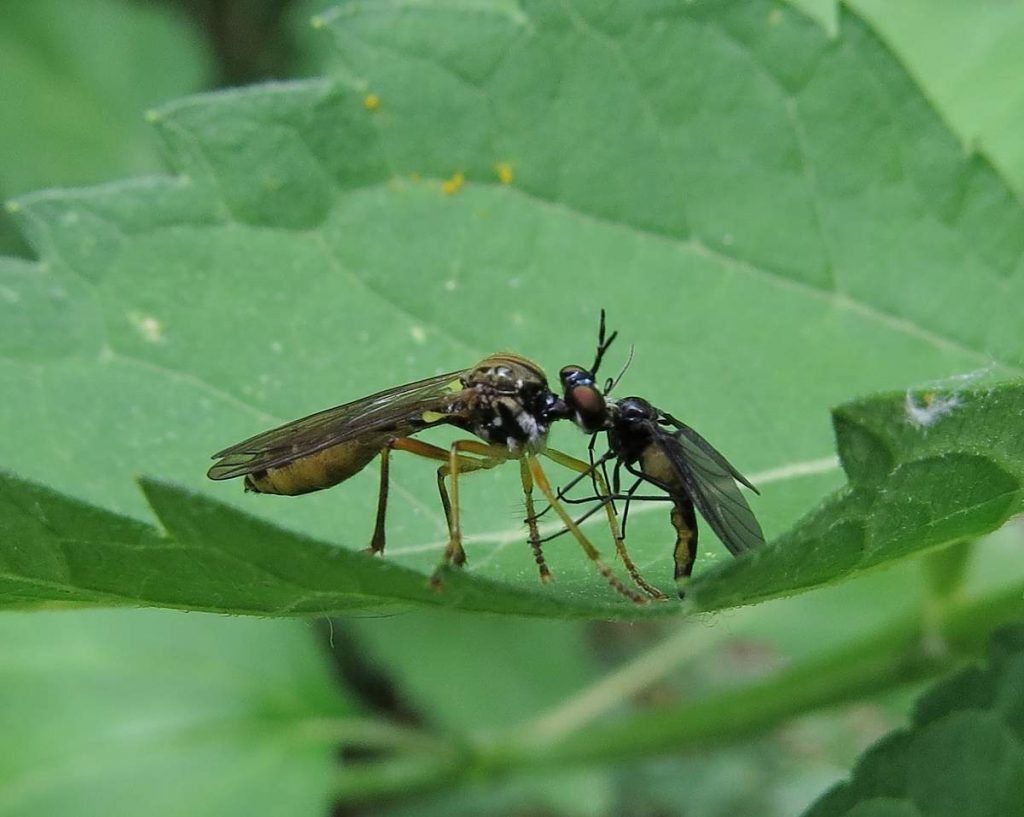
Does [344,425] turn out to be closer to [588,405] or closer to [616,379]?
[588,405]

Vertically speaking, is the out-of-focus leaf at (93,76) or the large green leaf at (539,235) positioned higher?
the out-of-focus leaf at (93,76)

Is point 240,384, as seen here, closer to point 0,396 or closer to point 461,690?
point 0,396

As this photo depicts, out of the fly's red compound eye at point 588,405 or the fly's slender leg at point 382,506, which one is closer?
the fly's slender leg at point 382,506

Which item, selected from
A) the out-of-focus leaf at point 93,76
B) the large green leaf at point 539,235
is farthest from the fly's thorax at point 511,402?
the out-of-focus leaf at point 93,76

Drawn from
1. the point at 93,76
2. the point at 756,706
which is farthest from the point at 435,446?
the point at 93,76

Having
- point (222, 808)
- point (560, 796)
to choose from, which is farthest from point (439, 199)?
point (560, 796)

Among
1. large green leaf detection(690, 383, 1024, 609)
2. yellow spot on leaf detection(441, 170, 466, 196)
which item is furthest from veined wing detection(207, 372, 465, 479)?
large green leaf detection(690, 383, 1024, 609)

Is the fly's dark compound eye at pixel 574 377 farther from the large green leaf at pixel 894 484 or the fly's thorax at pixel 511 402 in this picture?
the large green leaf at pixel 894 484
